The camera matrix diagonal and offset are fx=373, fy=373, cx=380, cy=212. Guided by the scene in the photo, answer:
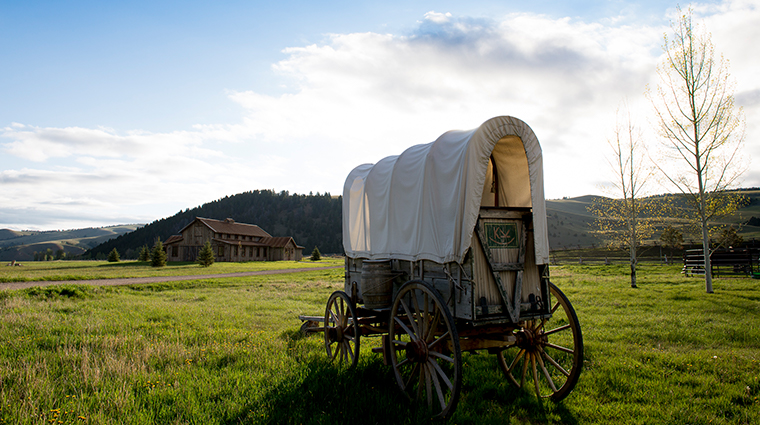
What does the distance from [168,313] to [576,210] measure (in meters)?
153

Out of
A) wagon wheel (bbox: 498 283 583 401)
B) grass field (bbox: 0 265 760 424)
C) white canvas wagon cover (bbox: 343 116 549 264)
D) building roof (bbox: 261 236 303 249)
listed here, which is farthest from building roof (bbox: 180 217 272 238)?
wagon wheel (bbox: 498 283 583 401)

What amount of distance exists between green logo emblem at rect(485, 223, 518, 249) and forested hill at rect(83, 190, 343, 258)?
10158cm

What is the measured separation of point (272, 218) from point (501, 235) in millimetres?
132821

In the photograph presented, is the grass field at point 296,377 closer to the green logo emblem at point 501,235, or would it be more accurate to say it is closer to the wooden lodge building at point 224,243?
the green logo emblem at point 501,235

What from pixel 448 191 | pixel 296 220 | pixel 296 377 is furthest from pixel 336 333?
pixel 296 220

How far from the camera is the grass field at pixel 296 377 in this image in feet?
13.6

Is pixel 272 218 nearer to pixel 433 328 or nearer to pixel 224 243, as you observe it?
pixel 224 243

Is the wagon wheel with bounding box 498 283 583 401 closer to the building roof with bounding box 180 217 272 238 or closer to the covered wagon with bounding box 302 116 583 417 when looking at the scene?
the covered wagon with bounding box 302 116 583 417

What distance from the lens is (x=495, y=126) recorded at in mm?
4547

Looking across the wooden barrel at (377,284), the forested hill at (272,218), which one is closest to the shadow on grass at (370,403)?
the wooden barrel at (377,284)

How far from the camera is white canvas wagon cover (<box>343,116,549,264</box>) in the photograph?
4.45 meters

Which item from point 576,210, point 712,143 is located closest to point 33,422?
point 712,143

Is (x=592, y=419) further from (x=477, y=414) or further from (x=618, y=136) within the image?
(x=618, y=136)

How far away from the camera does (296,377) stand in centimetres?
530
